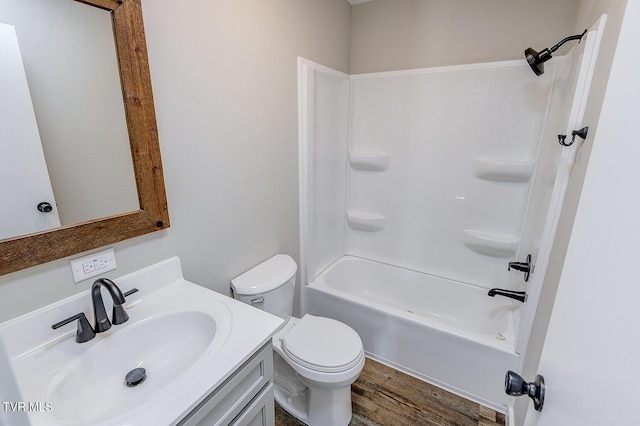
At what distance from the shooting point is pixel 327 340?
1.59 meters

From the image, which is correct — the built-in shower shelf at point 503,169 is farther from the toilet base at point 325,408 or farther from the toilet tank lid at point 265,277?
the toilet base at point 325,408

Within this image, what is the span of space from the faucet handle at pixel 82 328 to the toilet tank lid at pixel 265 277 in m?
0.67

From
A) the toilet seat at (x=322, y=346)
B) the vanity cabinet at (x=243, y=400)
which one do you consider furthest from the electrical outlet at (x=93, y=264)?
the toilet seat at (x=322, y=346)

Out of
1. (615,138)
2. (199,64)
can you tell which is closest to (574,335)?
(615,138)

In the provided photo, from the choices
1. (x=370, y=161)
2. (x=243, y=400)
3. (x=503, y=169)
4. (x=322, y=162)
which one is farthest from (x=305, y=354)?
(x=503, y=169)

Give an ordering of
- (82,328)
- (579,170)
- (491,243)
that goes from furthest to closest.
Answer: (491,243) → (579,170) → (82,328)

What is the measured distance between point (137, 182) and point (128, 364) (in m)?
0.64

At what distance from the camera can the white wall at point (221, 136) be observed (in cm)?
112

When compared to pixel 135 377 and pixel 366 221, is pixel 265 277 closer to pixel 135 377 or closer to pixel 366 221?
pixel 135 377

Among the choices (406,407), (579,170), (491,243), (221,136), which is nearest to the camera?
(579,170)

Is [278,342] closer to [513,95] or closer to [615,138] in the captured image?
[615,138]

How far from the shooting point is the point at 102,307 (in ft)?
3.12

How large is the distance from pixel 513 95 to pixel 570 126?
0.87m

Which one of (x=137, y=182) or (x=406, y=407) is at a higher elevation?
(x=137, y=182)
